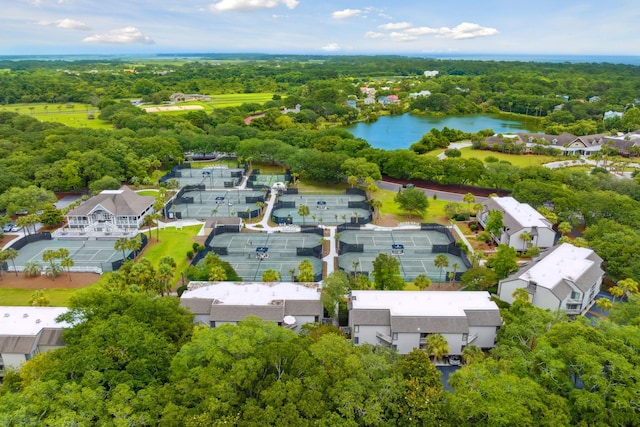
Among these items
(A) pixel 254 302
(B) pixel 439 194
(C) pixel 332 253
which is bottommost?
(C) pixel 332 253

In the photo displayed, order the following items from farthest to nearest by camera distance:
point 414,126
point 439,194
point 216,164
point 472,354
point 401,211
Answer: point 414,126
point 216,164
point 439,194
point 401,211
point 472,354

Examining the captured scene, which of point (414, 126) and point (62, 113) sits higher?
point (62, 113)

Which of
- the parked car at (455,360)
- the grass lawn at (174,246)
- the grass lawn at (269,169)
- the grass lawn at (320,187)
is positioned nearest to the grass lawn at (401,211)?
the grass lawn at (320,187)

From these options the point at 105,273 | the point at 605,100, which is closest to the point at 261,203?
the point at 105,273

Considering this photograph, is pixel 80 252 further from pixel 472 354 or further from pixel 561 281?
pixel 561 281

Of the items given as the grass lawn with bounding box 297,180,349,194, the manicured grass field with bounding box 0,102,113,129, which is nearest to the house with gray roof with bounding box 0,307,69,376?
the grass lawn with bounding box 297,180,349,194

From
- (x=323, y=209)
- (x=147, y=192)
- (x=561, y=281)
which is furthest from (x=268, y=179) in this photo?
(x=561, y=281)

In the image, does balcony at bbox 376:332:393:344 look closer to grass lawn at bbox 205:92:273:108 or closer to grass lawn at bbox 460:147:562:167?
grass lawn at bbox 460:147:562:167

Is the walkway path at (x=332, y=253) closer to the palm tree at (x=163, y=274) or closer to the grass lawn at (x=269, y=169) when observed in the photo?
the palm tree at (x=163, y=274)
